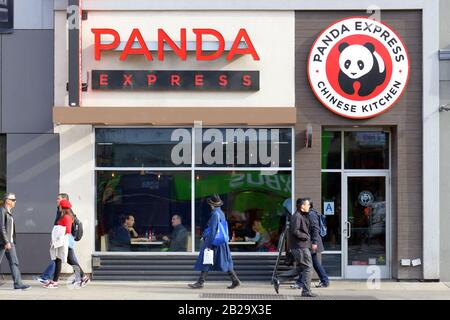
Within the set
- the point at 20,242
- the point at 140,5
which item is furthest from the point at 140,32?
the point at 20,242

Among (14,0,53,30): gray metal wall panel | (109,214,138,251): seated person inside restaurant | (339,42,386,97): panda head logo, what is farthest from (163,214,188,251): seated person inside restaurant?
(14,0,53,30): gray metal wall panel

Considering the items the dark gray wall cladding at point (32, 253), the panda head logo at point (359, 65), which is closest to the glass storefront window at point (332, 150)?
the panda head logo at point (359, 65)

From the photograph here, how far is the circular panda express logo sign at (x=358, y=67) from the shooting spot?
1525cm

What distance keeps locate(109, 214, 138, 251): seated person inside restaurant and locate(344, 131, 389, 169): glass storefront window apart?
445 cm

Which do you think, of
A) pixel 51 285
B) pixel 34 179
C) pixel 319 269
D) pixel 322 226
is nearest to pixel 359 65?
pixel 322 226

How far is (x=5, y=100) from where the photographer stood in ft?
50.6

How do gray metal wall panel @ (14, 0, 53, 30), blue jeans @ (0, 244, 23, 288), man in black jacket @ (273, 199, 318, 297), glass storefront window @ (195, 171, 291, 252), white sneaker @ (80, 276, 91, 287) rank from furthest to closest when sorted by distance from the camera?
glass storefront window @ (195, 171, 291, 252), gray metal wall panel @ (14, 0, 53, 30), white sneaker @ (80, 276, 91, 287), blue jeans @ (0, 244, 23, 288), man in black jacket @ (273, 199, 318, 297)

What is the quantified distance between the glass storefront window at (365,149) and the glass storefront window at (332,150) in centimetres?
14

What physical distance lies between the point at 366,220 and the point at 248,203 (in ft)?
7.92

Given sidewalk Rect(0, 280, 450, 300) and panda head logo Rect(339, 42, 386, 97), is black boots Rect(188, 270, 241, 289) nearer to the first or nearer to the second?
sidewalk Rect(0, 280, 450, 300)

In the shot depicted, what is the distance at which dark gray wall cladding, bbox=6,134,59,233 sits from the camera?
15.3 m

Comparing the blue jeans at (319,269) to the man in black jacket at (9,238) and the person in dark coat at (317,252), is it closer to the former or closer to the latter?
the person in dark coat at (317,252)

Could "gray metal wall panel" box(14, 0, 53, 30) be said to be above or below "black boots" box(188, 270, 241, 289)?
above

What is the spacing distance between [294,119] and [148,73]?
2967 millimetres
